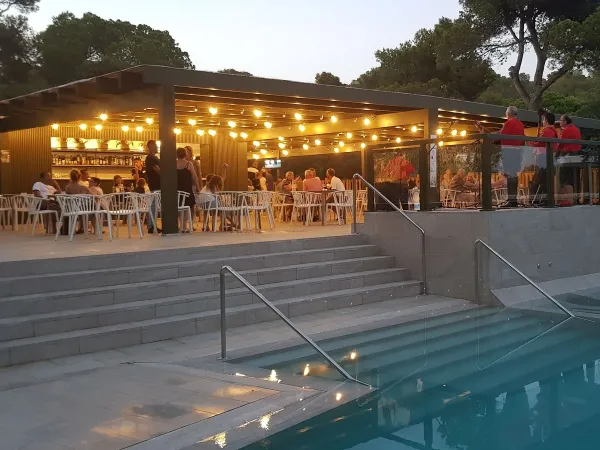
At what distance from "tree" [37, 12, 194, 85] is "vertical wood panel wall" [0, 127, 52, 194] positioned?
52.1ft

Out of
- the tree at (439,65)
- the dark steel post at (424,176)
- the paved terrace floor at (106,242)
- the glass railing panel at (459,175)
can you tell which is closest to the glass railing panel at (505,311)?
the glass railing panel at (459,175)

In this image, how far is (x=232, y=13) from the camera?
169 feet

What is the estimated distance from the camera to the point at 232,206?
12.8 metres

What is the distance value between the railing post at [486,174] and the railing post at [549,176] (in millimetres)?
1420

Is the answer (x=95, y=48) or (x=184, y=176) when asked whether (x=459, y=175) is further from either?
(x=95, y=48)

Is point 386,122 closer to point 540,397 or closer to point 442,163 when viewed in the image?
point 442,163

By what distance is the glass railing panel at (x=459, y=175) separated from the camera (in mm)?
9751

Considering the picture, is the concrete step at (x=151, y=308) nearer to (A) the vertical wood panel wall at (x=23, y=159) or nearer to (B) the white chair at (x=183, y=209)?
(B) the white chair at (x=183, y=209)

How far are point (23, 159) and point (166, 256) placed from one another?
35.2ft

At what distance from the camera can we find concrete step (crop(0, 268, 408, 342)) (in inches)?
263

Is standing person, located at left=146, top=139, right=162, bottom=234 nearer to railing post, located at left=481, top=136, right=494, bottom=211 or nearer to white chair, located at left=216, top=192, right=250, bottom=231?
white chair, located at left=216, top=192, right=250, bottom=231

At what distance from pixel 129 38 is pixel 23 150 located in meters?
24.3

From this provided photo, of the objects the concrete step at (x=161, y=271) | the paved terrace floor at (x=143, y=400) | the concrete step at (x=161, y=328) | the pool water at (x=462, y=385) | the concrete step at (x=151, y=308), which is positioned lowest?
the pool water at (x=462, y=385)

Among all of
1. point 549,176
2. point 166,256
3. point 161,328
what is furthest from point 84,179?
point 549,176
